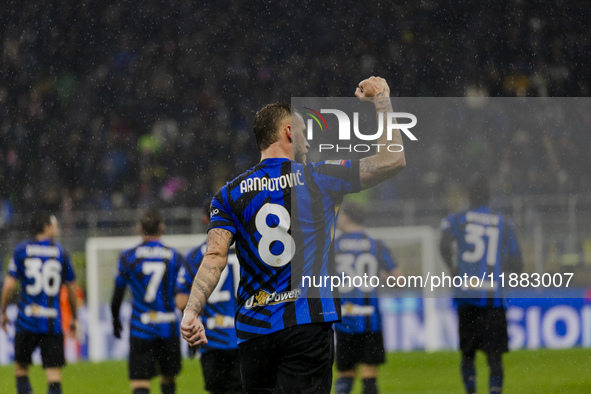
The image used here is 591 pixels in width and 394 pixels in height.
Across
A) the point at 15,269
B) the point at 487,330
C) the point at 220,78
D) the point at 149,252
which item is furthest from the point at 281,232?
the point at 220,78

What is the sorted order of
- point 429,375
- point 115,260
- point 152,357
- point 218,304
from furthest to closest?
point 115,260, point 429,375, point 152,357, point 218,304

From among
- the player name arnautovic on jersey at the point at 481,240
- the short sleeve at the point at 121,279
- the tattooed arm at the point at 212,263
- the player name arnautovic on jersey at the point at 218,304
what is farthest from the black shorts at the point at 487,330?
the tattooed arm at the point at 212,263

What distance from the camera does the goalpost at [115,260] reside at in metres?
8.34

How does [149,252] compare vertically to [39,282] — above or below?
above

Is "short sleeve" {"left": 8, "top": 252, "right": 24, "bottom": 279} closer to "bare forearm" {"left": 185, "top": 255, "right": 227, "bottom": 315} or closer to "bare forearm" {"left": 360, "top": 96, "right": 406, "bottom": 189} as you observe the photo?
"bare forearm" {"left": 185, "top": 255, "right": 227, "bottom": 315}

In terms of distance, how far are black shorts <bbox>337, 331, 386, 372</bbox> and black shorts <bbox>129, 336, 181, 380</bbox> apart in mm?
1083

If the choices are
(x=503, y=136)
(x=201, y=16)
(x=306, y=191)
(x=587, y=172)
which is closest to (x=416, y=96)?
(x=503, y=136)

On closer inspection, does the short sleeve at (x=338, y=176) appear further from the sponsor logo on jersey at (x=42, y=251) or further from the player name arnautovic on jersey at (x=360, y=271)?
the sponsor logo on jersey at (x=42, y=251)

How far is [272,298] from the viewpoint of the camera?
2.61 meters

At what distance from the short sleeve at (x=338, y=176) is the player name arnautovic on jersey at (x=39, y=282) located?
334cm

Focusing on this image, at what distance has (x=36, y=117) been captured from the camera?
13.7m

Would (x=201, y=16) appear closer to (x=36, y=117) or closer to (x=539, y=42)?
(x=36, y=117)

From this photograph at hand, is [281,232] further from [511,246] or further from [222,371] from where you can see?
[511,246]

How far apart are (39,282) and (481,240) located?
9.90ft
